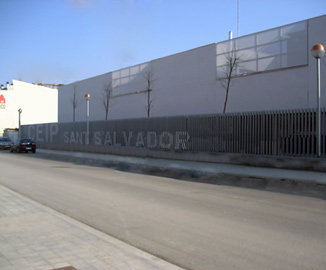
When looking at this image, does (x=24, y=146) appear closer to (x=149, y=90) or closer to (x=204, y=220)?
(x=149, y=90)

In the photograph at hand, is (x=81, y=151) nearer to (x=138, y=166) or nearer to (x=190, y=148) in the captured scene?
(x=138, y=166)

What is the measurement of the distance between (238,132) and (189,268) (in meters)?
13.7

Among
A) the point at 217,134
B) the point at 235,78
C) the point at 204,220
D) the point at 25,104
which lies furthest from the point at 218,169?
the point at 25,104

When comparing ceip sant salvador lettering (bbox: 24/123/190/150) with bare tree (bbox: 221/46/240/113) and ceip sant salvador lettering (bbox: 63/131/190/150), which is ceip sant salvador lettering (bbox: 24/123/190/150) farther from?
bare tree (bbox: 221/46/240/113)

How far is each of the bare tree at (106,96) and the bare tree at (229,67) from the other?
50.1ft

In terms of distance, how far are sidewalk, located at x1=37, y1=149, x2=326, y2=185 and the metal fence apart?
116 cm

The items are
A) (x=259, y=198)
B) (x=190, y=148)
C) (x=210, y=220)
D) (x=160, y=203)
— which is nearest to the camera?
(x=210, y=220)

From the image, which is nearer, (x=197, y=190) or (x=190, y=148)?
(x=197, y=190)

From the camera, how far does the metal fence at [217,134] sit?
1480 centimetres

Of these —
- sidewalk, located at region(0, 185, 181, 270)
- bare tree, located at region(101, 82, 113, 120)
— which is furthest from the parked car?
sidewalk, located at region(0, 185, 181, 270)

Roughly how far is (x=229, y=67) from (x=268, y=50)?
299 centimetres

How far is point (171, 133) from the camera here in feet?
69.7

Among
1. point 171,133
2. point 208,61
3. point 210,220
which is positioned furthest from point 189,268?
point 208,61

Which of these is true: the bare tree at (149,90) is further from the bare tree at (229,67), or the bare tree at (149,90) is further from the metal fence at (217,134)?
the bare tree at (229,67)
